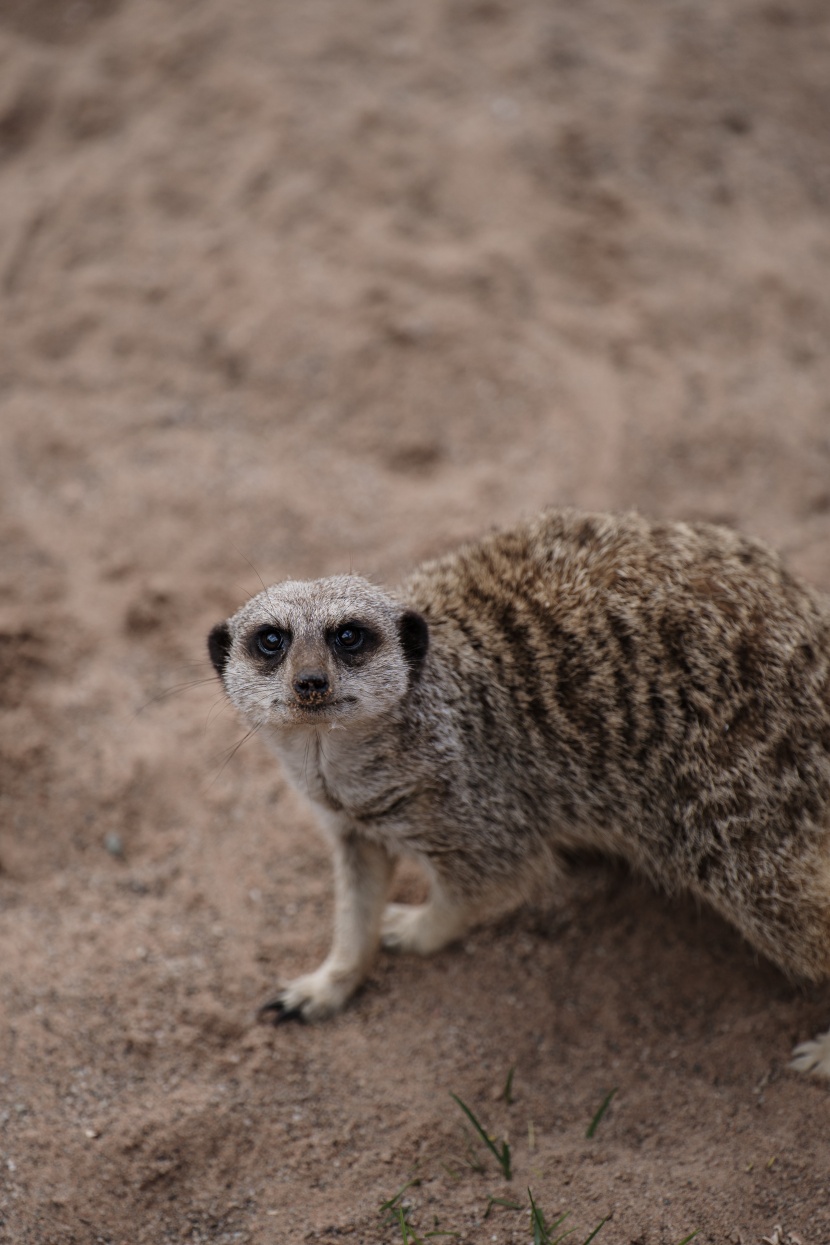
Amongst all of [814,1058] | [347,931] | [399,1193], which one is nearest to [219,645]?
[347,931]

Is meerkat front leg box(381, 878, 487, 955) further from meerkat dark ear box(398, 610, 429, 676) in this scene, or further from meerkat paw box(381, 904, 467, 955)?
meerkat dark ear box(398, 610, 429, 676)

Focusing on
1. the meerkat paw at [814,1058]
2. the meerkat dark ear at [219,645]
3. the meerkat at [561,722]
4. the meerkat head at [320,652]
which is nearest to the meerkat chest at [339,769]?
the meerkat at [561,722]

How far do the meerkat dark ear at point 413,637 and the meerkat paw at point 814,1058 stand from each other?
1.42 m

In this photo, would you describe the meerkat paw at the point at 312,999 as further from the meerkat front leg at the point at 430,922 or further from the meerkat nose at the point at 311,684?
the meerkat nose at the point at 311,684

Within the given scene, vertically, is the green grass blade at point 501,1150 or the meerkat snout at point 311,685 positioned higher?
the meerkat snout at point 311,685

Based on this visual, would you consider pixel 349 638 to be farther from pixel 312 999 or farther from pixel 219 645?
pixel 312 999

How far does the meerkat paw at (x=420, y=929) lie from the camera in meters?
3.10

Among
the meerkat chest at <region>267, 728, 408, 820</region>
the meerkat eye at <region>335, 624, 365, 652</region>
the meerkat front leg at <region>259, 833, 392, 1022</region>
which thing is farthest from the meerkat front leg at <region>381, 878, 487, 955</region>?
the meerkat eye at <region>335, 624, 365, 652</region>

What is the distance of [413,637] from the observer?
2707 millimetres

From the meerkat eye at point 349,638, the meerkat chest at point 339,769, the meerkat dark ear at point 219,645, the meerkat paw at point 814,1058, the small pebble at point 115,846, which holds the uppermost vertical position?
the meerkat eye at point 349,638

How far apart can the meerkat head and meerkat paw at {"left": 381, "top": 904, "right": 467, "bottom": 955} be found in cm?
78

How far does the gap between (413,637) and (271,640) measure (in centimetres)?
36

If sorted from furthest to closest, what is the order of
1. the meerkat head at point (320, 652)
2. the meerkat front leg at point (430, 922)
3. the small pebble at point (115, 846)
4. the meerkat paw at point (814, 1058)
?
1. the small pebble at point (115, 846)
2. the meerkat front leg at point (430, 922)
3. the meerkat paw at point (814, 1058)
4. the meerkat head at point (320, 652)

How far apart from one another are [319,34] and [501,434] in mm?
2809
